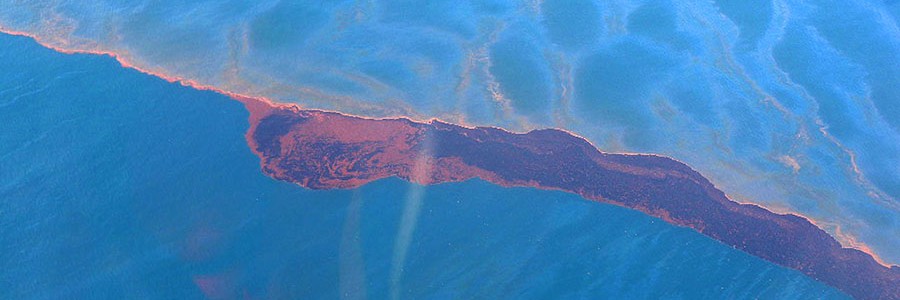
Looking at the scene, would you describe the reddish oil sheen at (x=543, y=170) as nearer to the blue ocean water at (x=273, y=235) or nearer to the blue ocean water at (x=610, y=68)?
the blue ocean water at (x=273, y=235)

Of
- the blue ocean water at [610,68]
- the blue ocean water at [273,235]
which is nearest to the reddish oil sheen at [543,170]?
the blue ocean water at [273,235]

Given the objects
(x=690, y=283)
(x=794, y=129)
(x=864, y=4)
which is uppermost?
(x=864, y=4)

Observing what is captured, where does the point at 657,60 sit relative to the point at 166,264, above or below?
above

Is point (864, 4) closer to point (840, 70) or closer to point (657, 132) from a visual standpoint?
point (840, 70)

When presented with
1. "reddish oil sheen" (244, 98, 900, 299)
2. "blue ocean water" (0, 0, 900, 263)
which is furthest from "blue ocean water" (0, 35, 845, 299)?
"blue ocean water" (0, 0, 900, 263)

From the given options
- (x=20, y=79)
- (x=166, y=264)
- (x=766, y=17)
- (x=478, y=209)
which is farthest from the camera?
(x=766, y=17)

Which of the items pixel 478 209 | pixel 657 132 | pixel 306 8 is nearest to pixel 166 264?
pixel 478 209

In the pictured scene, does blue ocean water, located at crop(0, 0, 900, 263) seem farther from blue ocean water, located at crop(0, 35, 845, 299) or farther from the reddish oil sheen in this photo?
blue ocean water, located at crop(0, 35, 845, 299)
